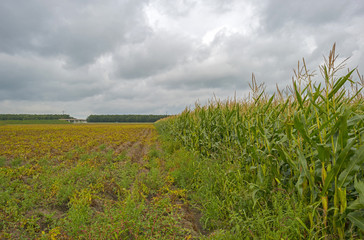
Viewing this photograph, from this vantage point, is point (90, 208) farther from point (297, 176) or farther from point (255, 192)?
point (297, 176)

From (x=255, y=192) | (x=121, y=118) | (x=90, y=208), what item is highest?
(x=121, y=118)

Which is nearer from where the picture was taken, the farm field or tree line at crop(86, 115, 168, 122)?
the farm field

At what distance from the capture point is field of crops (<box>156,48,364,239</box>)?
7.45 feet

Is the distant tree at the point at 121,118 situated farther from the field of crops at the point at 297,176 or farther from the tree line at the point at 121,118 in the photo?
the field of crops at the point at 297,176

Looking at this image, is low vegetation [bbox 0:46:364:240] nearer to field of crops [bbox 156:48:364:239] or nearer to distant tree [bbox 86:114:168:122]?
field of crops [bbox 156:48:364:239]

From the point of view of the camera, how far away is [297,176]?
2.86 meters

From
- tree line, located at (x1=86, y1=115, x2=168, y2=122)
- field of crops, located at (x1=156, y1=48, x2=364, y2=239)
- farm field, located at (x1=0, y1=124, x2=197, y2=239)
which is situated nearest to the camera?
field of crops, located at (x1=156, y1=48, x2=364, y2=239)

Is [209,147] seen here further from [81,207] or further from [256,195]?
[81,207]

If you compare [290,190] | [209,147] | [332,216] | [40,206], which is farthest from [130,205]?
[209,147]

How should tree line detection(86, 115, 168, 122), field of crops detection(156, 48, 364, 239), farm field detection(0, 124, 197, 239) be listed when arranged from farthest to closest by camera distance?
tree line detection(86, 115, 168, 122), farm field detection(0, 124, 197, 239), field of crops detection(156, 48, 364, 239)

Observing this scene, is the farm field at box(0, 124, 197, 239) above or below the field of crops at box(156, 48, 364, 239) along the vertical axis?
below

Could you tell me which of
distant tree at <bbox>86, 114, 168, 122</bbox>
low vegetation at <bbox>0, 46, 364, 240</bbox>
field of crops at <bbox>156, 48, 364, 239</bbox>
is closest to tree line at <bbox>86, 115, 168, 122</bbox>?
distant tree at <bbox>86, 114, 168, 122</bbox>

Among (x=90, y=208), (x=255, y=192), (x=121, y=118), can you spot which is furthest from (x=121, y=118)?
(x=255, y=192)

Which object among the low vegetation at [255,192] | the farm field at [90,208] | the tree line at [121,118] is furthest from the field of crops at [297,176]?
the tree line at [121,118]
